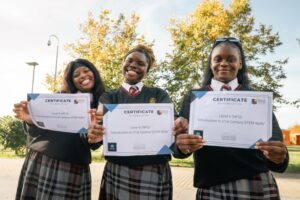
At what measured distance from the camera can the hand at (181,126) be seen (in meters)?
2.39

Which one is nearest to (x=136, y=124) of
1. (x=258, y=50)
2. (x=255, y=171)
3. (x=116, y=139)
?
(x=116, y=139)

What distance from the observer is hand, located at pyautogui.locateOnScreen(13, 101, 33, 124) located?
121 inches

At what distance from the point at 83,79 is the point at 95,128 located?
1074mm

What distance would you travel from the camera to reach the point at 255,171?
89.8 inches

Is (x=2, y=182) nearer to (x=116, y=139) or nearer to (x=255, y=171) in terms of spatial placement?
(x=116, y=139)

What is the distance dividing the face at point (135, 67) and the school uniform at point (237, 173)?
0.87m

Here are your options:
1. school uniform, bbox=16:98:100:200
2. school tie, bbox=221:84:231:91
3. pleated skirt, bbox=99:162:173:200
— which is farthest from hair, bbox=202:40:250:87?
school uniform, bbox=16:98:100:200

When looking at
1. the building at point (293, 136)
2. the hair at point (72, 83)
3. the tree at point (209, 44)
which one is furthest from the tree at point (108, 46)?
the building at point (293, 136)

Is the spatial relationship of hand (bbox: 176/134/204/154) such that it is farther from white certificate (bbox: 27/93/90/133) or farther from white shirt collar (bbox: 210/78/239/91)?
white certificate (bbox: 27/93/90/133)

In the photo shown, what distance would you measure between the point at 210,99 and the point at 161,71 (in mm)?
12779

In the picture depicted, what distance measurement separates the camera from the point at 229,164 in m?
2.31

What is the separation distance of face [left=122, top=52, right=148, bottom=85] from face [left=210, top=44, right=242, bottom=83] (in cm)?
78

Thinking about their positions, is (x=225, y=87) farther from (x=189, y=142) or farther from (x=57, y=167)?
(x=57, y=167)

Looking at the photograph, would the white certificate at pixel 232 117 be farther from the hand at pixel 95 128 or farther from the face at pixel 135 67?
the face at pixel 135 67
